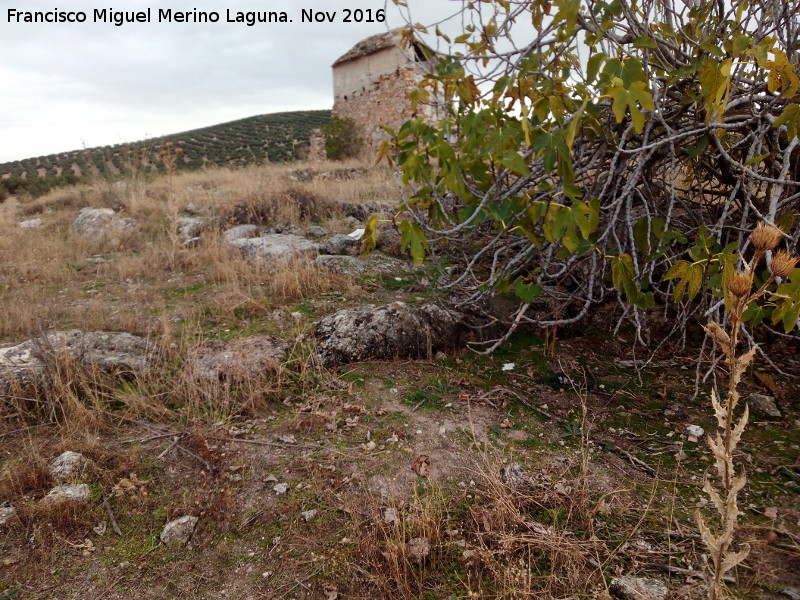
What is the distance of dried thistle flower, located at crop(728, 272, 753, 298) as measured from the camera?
0.92 meters

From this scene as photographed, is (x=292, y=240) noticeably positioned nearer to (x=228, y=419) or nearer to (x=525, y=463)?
(x=228, y=419)

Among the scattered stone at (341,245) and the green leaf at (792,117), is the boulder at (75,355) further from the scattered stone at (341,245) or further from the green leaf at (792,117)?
the green leaf at (792,117)

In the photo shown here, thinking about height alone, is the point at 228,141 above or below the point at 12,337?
above

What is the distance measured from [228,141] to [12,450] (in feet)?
115

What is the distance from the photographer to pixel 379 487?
6.95ft

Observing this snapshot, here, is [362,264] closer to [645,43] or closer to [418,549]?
[645,43]

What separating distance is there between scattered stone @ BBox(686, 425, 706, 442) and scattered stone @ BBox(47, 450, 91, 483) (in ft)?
9.26

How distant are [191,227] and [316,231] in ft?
6.19

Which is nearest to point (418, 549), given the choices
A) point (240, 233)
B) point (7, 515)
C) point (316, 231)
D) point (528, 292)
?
point (528, 292)

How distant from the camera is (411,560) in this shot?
5.70ft

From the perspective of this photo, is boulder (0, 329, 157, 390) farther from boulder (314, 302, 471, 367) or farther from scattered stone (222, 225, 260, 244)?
scattered stone (222, 225, 260, 244)

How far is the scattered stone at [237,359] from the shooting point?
2.87m

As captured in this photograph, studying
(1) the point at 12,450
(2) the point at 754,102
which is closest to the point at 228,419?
(1) the point at 12,450

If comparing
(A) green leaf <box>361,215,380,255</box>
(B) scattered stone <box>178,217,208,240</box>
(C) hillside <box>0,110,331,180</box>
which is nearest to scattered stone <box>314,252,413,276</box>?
(A) green leaf <box>361,215,380,255</box>
